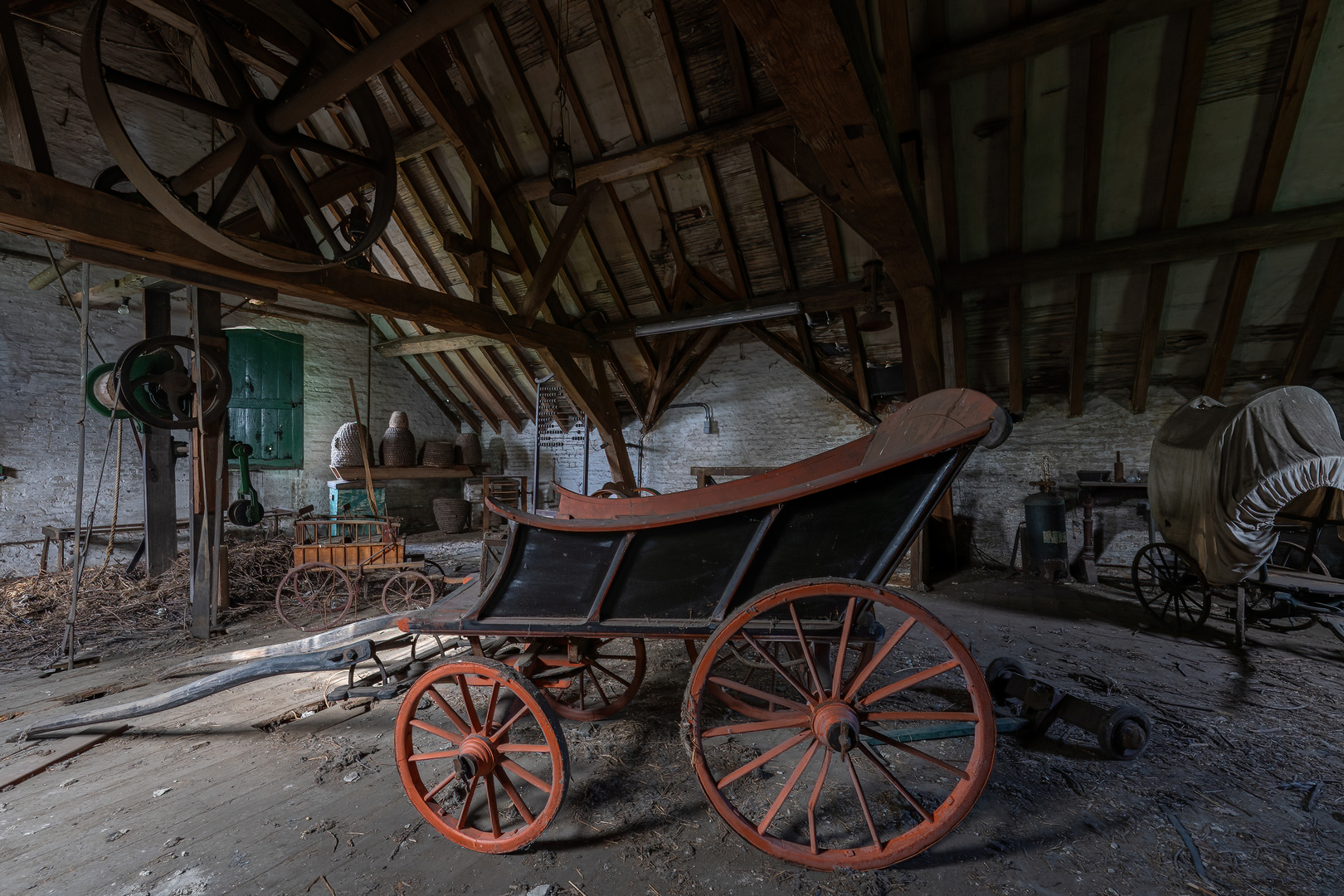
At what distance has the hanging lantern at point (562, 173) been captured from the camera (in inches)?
166

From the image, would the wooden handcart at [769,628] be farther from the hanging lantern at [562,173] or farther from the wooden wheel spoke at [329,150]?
the hanging lantern at [562,173]

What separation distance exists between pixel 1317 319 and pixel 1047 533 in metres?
2.84

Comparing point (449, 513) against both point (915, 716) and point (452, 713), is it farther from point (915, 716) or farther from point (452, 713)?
point (915, 716)

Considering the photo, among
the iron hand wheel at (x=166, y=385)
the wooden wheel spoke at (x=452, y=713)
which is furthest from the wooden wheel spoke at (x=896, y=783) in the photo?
the iron hand wheel at (x=166, y=385)

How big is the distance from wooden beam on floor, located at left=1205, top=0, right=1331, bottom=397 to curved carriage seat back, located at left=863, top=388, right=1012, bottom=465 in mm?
4044

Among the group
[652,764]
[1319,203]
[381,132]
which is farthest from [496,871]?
[1319,203]

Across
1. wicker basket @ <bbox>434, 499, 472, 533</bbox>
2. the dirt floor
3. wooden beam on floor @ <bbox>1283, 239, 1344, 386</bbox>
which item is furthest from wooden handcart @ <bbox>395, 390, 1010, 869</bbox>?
wicker basket @ <bbox>434, 499, 472, 533</bbox>

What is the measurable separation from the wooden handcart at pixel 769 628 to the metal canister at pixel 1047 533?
4.62 metres

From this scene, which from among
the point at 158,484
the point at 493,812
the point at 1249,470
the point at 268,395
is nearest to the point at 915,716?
the point at 493,812

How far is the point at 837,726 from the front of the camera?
1.59 metres

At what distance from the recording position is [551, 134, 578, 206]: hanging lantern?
421 cm

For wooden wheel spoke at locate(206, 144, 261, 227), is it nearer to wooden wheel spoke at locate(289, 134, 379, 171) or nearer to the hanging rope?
wooden wheel spoke at locate(289, 134, 379, 171)

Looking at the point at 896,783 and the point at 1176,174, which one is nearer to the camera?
the point at 896,783

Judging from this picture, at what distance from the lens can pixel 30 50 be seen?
17.5 feet
